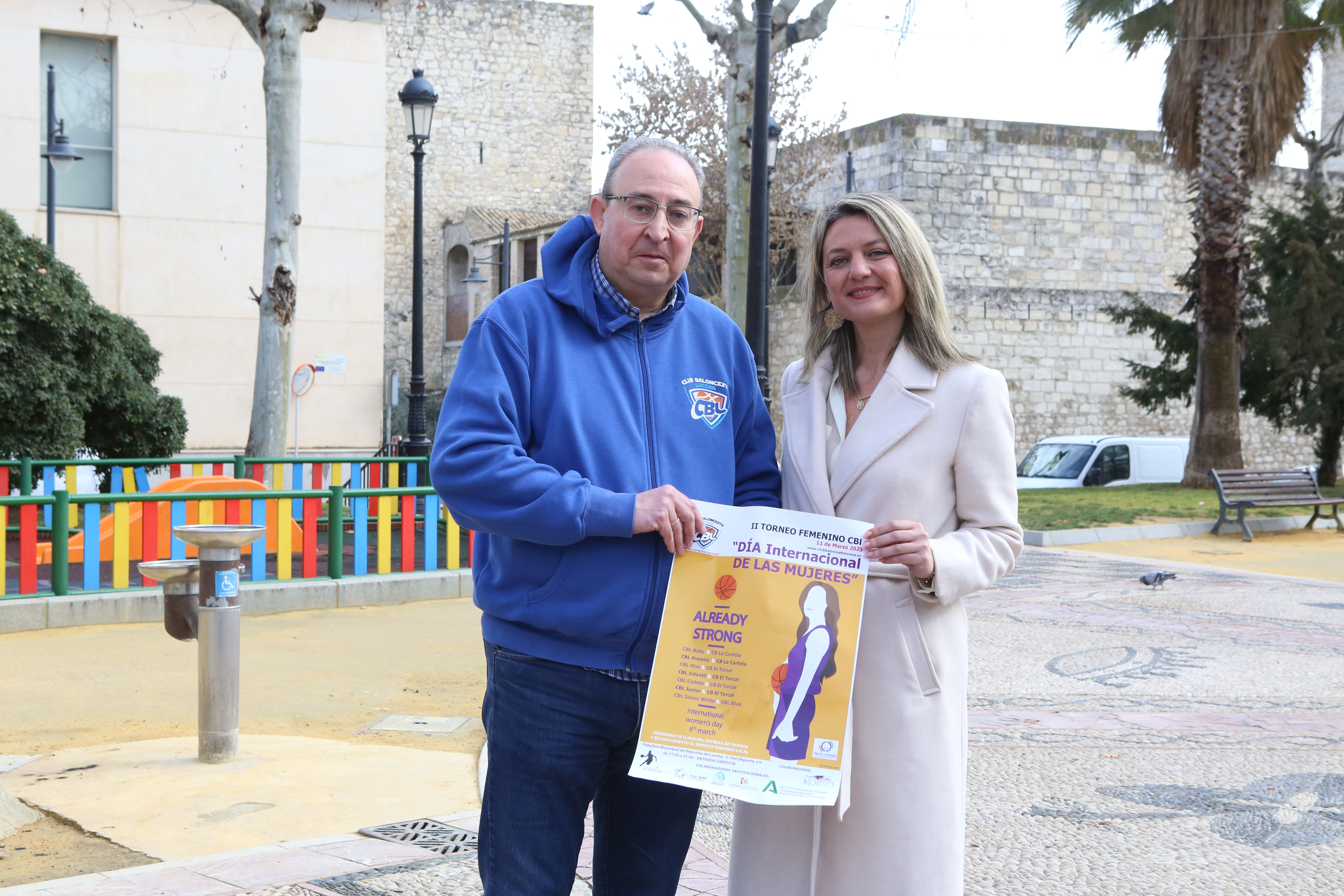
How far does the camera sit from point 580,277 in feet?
8.71

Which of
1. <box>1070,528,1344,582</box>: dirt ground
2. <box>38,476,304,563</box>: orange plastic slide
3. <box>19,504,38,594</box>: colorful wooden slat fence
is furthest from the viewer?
<box>1070,528,1344,582</box>: dirt ground

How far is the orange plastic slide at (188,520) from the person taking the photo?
958 cm

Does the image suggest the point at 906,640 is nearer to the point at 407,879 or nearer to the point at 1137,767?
the point at 407,879

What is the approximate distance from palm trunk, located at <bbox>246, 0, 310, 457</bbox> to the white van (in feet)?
42.4

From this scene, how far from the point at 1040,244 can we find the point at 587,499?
27.8 m

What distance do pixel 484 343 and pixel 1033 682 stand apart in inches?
227

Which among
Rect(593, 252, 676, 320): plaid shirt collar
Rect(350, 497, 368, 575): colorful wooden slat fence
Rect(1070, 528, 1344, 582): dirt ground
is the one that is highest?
Rect(593, 252, 676, 320): plaid shirt collar

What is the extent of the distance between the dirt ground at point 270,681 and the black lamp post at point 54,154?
11.3 meters

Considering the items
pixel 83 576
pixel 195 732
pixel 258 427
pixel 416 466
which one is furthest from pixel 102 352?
pixel 195 732

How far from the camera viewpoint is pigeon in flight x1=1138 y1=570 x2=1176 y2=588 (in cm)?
1180

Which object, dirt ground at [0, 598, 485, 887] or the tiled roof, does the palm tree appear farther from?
the tiled roof

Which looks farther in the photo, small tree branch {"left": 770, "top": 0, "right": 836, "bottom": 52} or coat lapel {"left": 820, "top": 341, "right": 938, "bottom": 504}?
small tree branch {"left": 770, "top": 0, "right": 836, "bottom": 52}

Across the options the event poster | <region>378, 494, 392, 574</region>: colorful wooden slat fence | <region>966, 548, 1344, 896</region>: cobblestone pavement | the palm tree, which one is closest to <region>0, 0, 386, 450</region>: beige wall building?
<region>378, 494, 392, 574</region>: colorful wooden slat fence

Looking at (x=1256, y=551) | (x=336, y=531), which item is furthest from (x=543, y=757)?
(x=1256, y=551)
